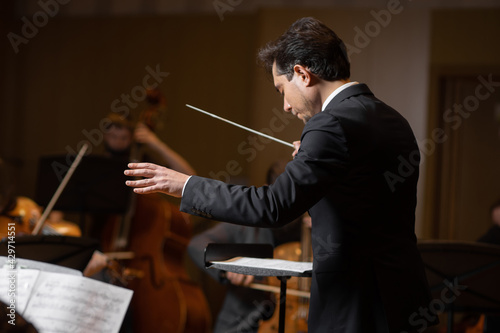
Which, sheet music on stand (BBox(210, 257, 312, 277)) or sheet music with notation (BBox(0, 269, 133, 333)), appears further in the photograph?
sheet music with notation (BBox(0, 269, 133, 333))

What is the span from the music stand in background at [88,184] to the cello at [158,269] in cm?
25

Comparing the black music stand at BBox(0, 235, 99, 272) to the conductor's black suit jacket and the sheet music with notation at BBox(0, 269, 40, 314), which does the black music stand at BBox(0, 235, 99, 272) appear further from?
the conductor's black suit jacket

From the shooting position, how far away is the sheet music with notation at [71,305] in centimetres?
→ 147

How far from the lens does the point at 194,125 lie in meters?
4.53

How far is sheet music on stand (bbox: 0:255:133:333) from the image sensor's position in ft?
4.83

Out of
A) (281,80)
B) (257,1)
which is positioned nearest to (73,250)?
(281,80)

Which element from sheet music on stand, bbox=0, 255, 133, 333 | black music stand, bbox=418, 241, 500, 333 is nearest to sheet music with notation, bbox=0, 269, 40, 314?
sheet music on stand, bbox=0, 255, 133, 333


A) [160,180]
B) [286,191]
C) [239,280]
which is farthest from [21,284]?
[239,280]

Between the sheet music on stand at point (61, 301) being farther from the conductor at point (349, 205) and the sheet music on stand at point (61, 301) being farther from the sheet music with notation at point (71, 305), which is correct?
the conductor at point (349, 205)

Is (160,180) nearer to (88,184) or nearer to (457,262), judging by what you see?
(457,262)

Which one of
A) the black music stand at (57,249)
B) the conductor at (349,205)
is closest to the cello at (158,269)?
the black music stand at (57,249)

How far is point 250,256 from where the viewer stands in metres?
1.56

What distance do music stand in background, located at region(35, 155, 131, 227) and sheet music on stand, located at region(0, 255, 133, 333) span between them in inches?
57.2

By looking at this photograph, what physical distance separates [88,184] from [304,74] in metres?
1.84
